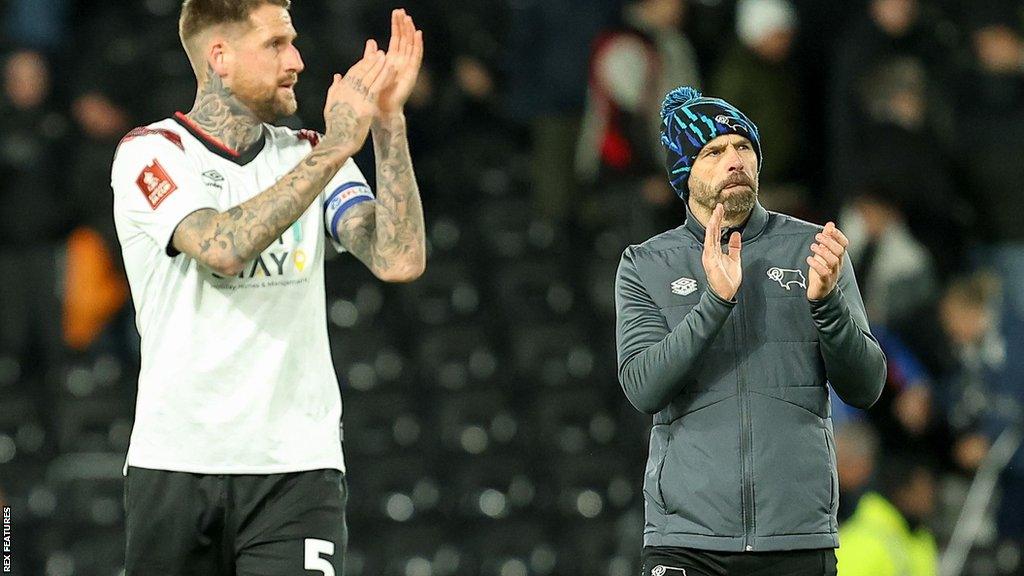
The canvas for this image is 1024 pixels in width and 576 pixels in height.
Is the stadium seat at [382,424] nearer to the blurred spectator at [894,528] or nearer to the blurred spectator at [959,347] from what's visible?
the blurred spectator at [894,528]

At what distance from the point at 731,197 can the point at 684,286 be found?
0.27m

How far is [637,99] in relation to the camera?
9703 mm

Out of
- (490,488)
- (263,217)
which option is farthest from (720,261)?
(490,488)

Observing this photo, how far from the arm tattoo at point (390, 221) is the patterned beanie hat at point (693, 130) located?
0.71 m

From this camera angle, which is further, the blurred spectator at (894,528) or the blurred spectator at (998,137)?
the blurred spectator at (998,137)

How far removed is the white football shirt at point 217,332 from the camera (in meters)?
4.11

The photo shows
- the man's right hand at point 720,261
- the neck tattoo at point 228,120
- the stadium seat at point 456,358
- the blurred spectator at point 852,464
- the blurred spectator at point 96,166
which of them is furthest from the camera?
the stadium seat at point 456,358


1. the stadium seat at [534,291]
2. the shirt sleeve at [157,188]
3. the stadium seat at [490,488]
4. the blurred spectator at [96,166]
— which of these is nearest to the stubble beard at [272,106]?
the shirt sleeve at [157,188]

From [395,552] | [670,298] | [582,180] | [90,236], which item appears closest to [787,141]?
[582,180]

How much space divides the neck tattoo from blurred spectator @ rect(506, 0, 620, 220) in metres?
5.72

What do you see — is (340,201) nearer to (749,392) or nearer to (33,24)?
(749,392)

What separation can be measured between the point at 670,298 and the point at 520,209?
19.3ft

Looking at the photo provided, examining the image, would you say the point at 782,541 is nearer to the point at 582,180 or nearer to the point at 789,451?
the point at 789,451

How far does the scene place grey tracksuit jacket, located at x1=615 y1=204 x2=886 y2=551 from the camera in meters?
4.06
